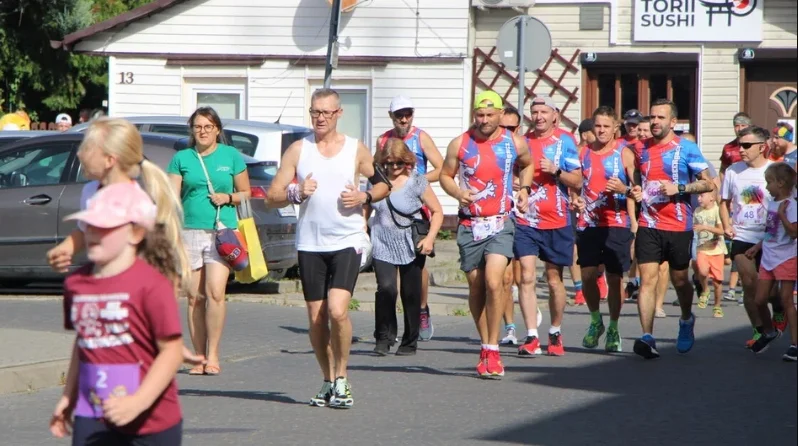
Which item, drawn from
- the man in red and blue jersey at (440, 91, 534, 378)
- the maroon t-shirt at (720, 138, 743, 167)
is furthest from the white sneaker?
the maroon t-shirt at (720, 138, 743, 167)

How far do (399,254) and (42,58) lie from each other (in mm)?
24320

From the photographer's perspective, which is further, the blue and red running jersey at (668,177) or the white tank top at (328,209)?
the blue and red running jersey at (668,177)

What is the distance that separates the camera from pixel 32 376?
950 centimetres

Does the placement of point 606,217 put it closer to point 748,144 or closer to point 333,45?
point 748,144

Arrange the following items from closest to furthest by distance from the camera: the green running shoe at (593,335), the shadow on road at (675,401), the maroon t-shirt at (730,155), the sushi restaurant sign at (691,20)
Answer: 1. the shadow on road at (675,401)
2. the green running shoe at (593,335)
3. the maroon t-shirt at (730,155)
4. the sushi restaurant sign at (691,20)

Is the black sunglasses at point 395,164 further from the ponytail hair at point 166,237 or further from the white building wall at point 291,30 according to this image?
the white building wall at point 291,30

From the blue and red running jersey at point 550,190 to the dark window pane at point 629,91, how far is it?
14.0 m

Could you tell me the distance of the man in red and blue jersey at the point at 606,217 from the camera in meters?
11.2

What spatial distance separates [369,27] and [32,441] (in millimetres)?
17936

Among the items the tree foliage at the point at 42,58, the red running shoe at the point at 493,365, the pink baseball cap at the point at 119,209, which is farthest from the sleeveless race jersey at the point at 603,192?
the tree foliage at the point at 42,58

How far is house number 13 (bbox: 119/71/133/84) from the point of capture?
83.1ft

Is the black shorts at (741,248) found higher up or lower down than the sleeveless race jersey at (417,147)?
lower down

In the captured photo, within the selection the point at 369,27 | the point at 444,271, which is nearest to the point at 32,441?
the point at 444,271

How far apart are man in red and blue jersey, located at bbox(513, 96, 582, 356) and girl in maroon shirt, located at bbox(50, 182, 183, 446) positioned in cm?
684
